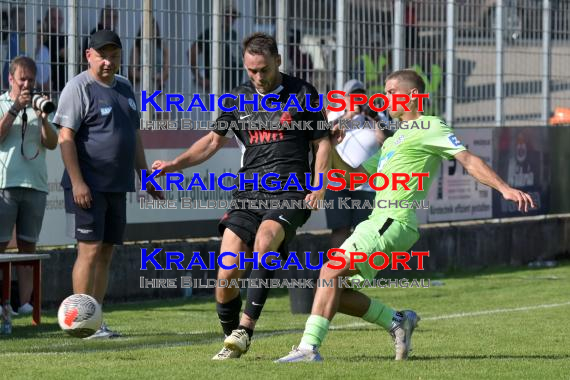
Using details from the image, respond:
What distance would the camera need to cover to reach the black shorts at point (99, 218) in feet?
37.0

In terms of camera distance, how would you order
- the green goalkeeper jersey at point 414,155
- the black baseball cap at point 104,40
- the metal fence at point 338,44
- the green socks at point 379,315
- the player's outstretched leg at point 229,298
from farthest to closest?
the metal fence at point 338,44
the black baseball cap at point 104,40
the green socks at point 379,315
the player's outstretched leg at point 229,298
the green goalkeeper jersey at point 414,155

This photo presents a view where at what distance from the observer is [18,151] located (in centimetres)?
1291

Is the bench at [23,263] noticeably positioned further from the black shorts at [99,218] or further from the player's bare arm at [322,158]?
the player's bare arm at [322,158]

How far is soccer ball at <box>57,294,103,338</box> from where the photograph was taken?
10.2 meters

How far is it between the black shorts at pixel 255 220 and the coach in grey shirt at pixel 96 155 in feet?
6.10

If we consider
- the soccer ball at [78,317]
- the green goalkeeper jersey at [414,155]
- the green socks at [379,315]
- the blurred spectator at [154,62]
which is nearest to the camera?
the green goalkeeper jersey at [414,155]

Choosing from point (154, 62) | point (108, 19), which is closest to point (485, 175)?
point (108, 19)

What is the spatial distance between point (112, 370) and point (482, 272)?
10.1 m

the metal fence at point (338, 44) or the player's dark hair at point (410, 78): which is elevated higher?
the metal fence at point (338, 44)

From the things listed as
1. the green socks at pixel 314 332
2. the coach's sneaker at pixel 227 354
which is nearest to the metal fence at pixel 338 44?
the coach's sneaker at pixel 227 354

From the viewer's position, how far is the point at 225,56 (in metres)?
15.8

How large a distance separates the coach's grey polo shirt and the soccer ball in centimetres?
136

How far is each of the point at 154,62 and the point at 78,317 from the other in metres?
5.49

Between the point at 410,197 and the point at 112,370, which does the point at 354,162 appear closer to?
the point at 410,197
